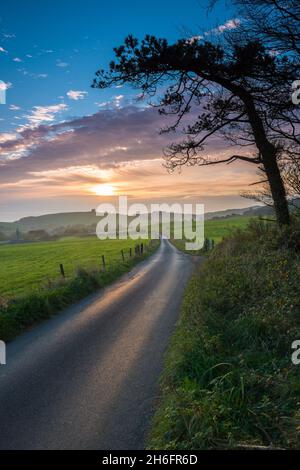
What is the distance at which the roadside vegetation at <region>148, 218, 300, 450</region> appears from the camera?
525 centimetres

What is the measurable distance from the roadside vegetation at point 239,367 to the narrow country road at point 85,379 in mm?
554

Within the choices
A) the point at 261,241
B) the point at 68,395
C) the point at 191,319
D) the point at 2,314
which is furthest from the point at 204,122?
the point at 68,395

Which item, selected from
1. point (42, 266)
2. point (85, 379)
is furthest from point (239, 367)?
point (42, 266)

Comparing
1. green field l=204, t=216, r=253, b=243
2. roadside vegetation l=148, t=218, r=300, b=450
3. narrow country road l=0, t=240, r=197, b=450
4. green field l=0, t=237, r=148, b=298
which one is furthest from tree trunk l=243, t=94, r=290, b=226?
green field l=0, t=237, r=148, b=298

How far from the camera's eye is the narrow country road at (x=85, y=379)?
6012 mm

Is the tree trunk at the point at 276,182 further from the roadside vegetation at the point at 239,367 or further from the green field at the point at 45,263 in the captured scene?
the green field at the point at 45,263

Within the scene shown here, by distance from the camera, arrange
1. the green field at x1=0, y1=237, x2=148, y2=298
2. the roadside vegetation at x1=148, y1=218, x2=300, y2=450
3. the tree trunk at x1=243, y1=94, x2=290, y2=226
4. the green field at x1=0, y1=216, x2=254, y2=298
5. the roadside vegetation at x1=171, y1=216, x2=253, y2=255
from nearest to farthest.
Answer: the roadside vegetation at x1=148, y1=218, x2=300, y2=450 < the tree trunk at x1=243, y1=94, x2=290, y2=226 < the green field at x1=0, y1=237, x2=148, y2=298 < the green field at x1=0, y1=216, x2=254, y2=298 < the roadside vegetation at x1=171, y1=216, x2=253, y2=255

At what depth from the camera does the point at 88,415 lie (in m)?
6.60

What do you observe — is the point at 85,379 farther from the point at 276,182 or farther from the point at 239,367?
the point at 276,182

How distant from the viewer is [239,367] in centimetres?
720

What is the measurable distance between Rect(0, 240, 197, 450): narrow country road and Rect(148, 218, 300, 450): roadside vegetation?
1.82ft

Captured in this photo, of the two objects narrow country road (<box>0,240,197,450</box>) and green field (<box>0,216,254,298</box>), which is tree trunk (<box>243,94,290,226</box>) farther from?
green field (<box>0,216,254,298</box>)

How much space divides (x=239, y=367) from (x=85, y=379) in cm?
335

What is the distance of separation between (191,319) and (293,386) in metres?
5.04
